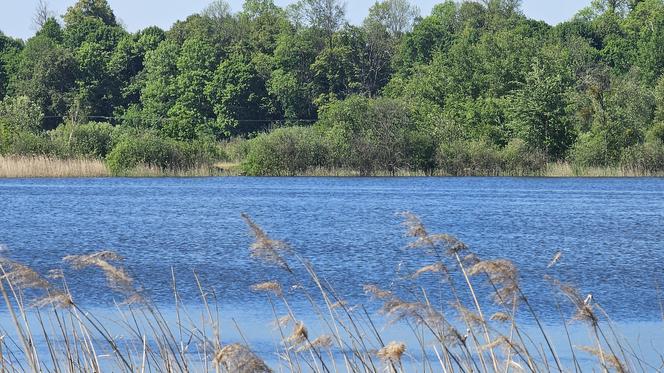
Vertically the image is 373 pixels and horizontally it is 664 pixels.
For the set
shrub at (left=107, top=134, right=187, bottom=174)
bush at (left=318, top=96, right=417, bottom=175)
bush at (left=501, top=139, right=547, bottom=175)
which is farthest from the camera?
bush at (left=318, top=96, right=417, bottom=175)

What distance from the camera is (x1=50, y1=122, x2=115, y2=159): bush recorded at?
5855cm

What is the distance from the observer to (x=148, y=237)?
2655 cm

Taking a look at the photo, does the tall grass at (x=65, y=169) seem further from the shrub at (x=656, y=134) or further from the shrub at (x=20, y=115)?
the shrub at (x=656, y=134)

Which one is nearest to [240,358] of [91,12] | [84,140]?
[84,140]

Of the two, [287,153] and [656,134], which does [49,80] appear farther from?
[656,134]

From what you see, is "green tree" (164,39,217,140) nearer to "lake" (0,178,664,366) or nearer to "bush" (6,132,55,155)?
"bush" (6,132,55,155)

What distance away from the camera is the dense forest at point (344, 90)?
59656 mm

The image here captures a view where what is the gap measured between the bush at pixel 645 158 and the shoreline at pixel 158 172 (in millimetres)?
242

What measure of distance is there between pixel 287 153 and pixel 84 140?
10177mm

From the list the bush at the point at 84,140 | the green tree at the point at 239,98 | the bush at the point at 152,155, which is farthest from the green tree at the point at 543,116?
the green tree at the point at 239,98

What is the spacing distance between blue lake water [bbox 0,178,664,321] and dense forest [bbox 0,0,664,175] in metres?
7.93

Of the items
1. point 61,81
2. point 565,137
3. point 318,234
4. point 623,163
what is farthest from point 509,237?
point 61,81

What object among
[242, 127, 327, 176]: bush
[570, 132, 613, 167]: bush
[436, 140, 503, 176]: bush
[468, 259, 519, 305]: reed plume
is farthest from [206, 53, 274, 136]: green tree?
[468, 259, 519, 305]: reed plume

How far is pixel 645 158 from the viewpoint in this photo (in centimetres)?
5631
